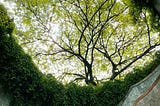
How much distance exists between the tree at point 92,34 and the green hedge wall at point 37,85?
3983mm

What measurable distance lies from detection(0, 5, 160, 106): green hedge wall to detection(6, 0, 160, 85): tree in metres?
3.98

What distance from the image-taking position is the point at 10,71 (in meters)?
8.95

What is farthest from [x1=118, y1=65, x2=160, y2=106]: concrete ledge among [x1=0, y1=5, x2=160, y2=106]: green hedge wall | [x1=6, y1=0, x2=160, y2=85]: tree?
[x1=6, y1=0, x2=160, y2=85]: tree

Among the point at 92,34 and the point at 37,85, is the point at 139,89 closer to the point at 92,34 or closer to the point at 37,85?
the point at 37,85

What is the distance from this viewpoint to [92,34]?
14.8 m

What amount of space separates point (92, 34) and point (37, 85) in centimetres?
598

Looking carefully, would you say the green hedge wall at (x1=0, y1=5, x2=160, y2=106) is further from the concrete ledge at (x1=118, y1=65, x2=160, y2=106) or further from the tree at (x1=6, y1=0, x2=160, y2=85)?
the tree at (x1=6, y1=0, x2=160, y2=85)

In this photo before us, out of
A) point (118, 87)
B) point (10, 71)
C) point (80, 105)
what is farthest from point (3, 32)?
point (118, 87)

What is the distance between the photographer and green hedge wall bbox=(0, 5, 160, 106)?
29.1 feet

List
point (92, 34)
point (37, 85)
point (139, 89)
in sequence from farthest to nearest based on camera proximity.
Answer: point (92, 34), point (37, 85), point (139, 89)

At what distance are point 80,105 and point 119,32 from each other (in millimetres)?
6913

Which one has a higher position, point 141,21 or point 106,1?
point 106,1

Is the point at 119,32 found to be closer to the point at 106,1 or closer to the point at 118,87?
the point at 106,1

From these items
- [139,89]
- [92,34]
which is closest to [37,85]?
[139,89]
